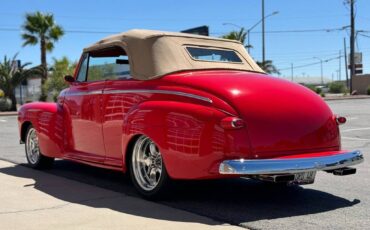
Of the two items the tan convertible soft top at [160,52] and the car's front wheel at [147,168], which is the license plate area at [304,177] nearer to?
the car's front wheel at [147,168]

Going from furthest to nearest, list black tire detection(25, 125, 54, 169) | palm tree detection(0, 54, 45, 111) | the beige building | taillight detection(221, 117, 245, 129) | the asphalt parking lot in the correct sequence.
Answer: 1. the beige building
2. palm tree detection(0, 54, 45, 111)
3. black tire detection(25, 125, 54, 169)
4. taillight detection(221, 117, 245, 129)
5. the asphalt parking lot

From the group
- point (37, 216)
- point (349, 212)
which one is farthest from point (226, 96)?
point (37, 216)

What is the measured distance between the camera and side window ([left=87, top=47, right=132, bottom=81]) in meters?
6.64

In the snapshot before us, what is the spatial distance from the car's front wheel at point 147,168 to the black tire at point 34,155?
9.22ft

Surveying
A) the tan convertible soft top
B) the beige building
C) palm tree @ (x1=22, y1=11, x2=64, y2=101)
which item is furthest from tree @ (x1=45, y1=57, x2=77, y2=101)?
the tan convertible soft top

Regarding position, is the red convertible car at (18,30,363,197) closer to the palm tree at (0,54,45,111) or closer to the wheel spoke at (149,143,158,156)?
the wheel spoke at (149,143,158,156)

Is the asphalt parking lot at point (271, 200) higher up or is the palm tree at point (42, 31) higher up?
the palm tree at point (42, 31)

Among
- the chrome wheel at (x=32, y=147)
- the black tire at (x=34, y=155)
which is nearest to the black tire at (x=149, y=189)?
the black tire at (x=34, y=155)

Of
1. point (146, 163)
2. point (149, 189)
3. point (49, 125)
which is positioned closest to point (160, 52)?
point (146, 163)

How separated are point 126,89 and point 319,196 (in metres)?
2.53

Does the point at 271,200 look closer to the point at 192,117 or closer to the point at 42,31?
the point at 192,117

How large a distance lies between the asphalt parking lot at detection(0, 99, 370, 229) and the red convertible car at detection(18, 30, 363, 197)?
0.33m

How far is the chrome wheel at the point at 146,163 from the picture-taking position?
5.84m

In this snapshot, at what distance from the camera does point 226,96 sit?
5238 millimetres
